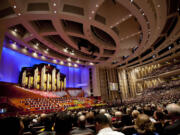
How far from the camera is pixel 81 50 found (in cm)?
1598

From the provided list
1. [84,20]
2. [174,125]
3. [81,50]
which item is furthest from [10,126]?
[81,50]

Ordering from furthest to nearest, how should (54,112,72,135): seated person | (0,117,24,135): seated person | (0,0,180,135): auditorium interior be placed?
1. (0,0,180,135): auditorium interior
2. (54,112,72,135): seated person
3. (0,117,24,135): seated person

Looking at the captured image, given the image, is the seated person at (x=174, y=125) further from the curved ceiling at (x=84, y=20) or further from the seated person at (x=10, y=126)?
the curved ceiling at (x=84, y=20)

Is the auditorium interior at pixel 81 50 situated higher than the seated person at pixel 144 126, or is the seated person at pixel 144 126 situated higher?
the auditorium interior at pixel 81 50

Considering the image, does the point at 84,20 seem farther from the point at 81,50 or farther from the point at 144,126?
the point at 144,126

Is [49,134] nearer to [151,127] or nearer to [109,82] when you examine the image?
[151,127]

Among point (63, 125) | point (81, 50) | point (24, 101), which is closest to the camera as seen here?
point (63, 125)

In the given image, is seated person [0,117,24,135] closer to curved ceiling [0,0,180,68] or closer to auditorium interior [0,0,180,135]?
auditorium interior [0,0,180,135]

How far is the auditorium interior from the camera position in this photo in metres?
8.70

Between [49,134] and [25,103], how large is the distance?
11636mm

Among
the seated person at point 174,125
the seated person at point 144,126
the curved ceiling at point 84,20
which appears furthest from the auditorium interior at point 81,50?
the seated person at point 174,125

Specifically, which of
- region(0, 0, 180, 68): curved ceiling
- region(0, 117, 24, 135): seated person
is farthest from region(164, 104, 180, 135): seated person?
region(0, 0, 180, 68): curved ceiling

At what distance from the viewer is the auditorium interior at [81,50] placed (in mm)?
8695

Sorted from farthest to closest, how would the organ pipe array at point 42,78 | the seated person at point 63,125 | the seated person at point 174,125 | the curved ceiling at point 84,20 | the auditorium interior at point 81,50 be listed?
the organ pipe array at point 42,78 → the auditorium interior at point 81,50 → the curved ceiling at point 84,20 → the seated person at point 174,125 → the seated person at point 63,125
